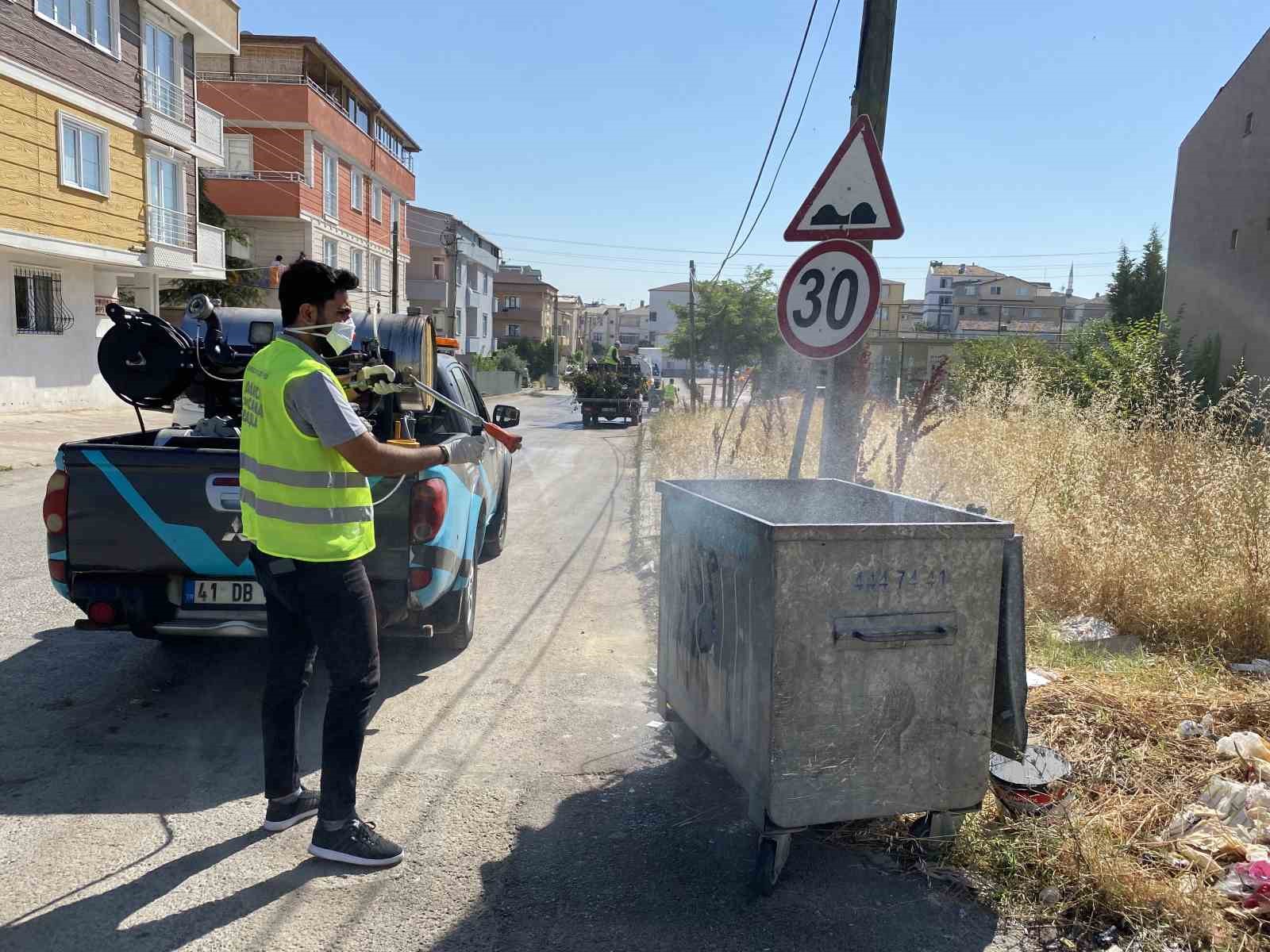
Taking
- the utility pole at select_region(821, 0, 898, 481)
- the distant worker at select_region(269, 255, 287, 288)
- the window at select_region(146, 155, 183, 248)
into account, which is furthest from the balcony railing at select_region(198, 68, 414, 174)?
the utility pole at select_region(821, 0, 898, 481)

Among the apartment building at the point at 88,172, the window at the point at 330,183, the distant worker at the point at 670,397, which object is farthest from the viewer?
the window at the point at 330,183

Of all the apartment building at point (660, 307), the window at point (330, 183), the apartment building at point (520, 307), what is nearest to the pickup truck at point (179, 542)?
the window at point (330, 183)

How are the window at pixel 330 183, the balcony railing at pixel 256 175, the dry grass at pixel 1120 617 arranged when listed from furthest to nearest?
1. the window at pixel 330 183
2. the balcony railing at pixel 256 175
3. the dry grass at pixel 1120 617

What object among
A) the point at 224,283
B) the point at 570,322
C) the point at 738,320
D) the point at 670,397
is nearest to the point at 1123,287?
the point at 738,320

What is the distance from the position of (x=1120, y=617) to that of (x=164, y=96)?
2391cm

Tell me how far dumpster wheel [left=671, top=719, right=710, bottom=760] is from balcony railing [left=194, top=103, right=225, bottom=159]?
2463cm

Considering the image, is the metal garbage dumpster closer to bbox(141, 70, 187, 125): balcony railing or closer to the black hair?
the black hair

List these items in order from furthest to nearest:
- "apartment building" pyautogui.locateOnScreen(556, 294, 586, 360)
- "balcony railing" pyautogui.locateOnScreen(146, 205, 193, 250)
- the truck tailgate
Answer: "apartment building" pyautogui.locateOnScreen(556, 294, 586, 360) < "balcony railing" pyautogui.locateOnScreen(146, 205, 193, 250) < the truck tailgate

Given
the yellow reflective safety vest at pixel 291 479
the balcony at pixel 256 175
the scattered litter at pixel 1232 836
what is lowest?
the scattered litter at pixel 1232 836

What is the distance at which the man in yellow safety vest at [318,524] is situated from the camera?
3100 mm

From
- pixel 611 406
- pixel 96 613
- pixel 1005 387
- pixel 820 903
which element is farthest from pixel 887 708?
pixel 611 406

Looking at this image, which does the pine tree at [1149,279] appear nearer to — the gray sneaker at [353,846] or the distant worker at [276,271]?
the distant worker at [276,271]

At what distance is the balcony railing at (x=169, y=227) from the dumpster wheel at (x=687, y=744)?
72.1 feet

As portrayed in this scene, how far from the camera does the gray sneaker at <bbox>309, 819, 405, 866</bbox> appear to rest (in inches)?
125
